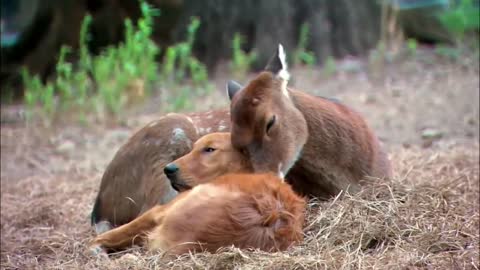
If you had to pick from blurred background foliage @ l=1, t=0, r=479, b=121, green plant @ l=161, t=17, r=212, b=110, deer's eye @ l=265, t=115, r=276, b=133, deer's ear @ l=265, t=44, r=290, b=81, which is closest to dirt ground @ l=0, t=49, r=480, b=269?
green plant @ l=161, t=17, r=212, b=110

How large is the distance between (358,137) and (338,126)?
0.17 m

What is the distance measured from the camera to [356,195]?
19.5 feet

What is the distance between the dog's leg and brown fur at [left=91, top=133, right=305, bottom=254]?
3cm

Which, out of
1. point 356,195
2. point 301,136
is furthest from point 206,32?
point 356,195

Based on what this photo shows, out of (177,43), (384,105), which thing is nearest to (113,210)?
(384,105)

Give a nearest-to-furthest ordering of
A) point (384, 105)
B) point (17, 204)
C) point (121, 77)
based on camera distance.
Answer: point (17, 204) → point (121, 77) → point (384, 105)

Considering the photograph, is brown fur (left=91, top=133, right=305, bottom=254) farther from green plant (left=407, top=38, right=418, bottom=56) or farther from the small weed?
green plant (left=407, top=38, right=418, bottom=56)

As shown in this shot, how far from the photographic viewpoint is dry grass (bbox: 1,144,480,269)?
492 cm

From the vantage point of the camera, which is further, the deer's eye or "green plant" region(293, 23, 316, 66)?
"green plant" region(293, 23, 316, 66)

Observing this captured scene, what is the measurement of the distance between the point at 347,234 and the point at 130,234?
129cm

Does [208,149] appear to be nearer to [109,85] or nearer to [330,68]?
[109,85]

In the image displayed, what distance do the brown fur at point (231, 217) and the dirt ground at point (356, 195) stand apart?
9 centimetres

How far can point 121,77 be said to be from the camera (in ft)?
34.6

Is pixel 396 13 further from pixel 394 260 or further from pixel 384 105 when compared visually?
pixel 394 260
